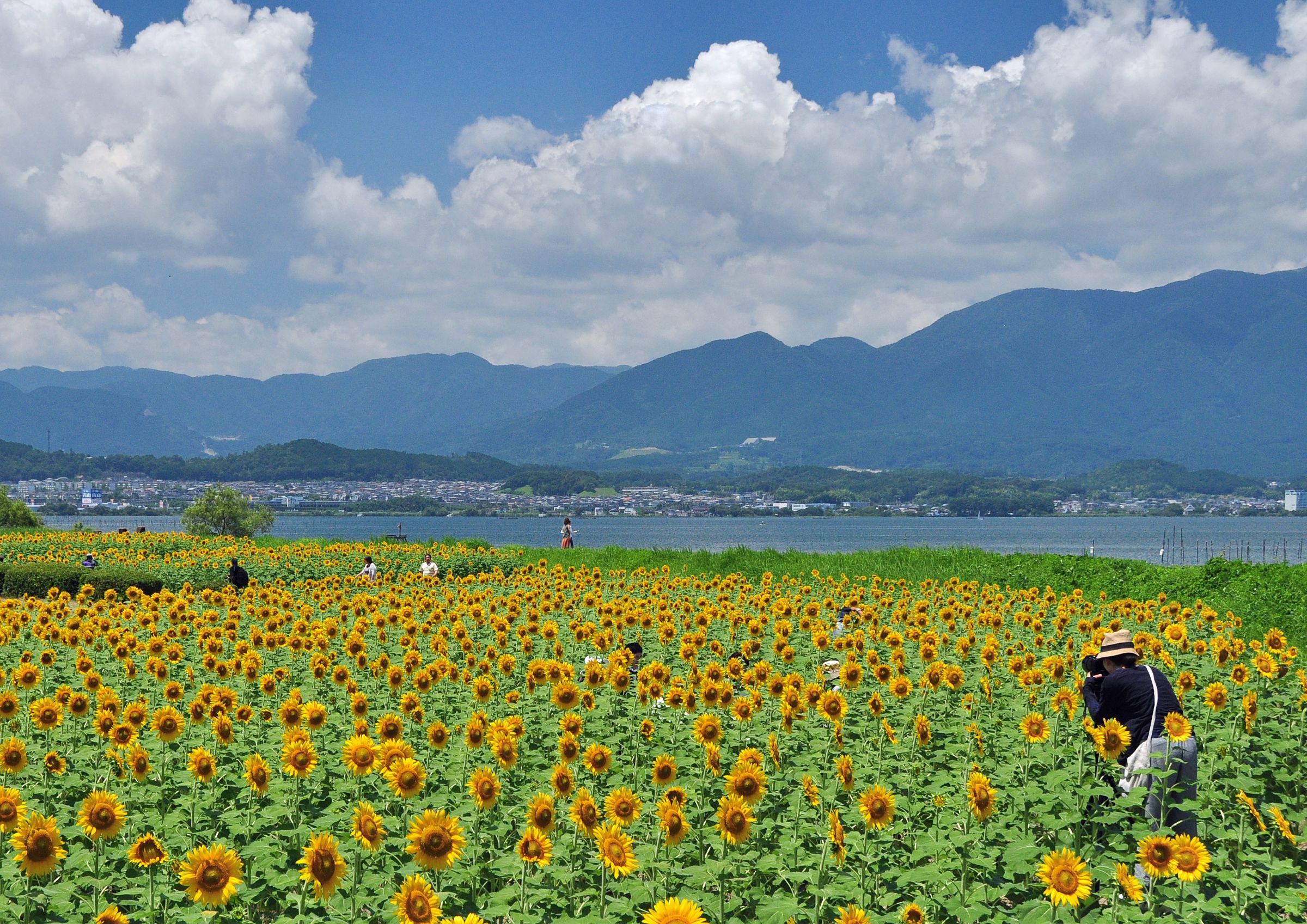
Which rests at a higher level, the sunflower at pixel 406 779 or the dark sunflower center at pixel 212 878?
the sunflower at pixel 406 779

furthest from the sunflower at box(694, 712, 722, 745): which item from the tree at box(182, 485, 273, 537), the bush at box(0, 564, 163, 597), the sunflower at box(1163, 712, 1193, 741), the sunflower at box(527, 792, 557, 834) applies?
the tree at box(182, 485, 273, 537)

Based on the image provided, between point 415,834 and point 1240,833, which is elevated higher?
point 415,834

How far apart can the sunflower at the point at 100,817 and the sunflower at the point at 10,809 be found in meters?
0.31

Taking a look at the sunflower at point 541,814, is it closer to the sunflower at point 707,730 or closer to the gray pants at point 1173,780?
the sunflower at point 707,730

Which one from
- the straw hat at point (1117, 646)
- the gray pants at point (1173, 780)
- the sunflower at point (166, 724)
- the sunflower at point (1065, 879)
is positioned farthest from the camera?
the straw hat at point (1117, 646)

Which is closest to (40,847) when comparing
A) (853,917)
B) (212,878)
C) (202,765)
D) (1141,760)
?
(212,878)

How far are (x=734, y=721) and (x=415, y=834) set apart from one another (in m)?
5.37

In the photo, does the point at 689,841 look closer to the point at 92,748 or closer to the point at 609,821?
the point at 609,821

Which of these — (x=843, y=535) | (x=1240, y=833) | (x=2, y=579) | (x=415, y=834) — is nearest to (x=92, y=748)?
(x=415, y=834)

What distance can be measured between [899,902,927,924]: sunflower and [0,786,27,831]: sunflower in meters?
4.83

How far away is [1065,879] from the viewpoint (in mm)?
5789

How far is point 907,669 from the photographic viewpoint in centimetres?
1261

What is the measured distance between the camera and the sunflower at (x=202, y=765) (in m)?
7.39

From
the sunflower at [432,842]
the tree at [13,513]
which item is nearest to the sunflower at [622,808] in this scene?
the sunflower at [432,842]
